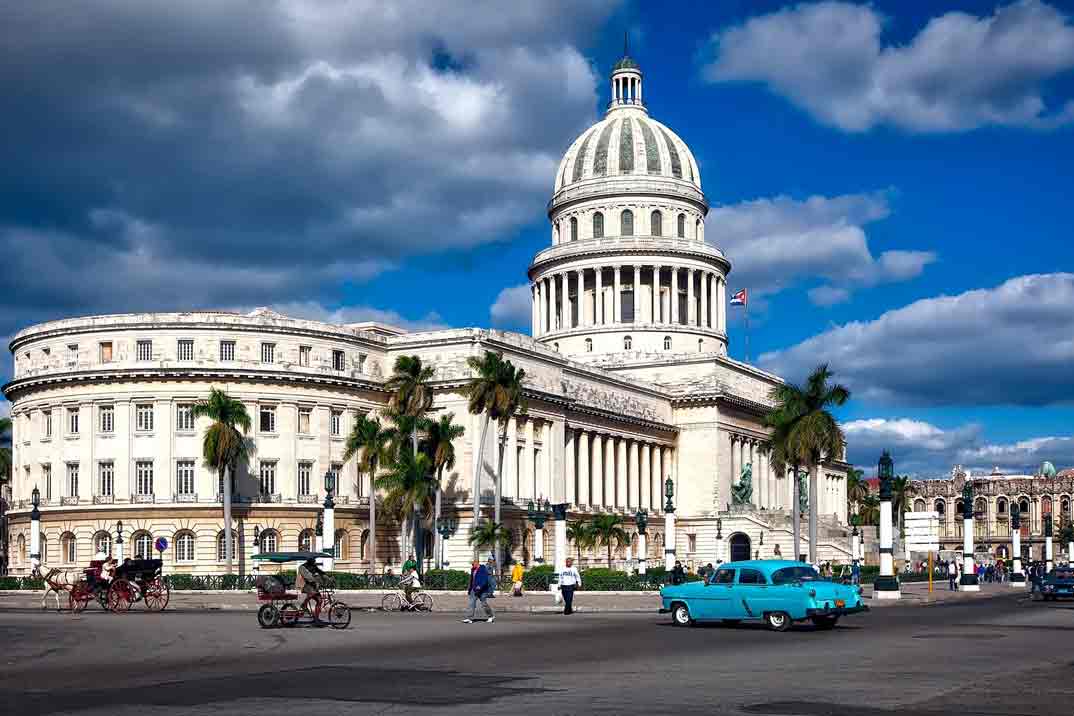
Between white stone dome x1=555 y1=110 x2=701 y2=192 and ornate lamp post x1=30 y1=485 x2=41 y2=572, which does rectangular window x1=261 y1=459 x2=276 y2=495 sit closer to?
ornate lamp post x1=30 y1=485 x2=41 y2=572

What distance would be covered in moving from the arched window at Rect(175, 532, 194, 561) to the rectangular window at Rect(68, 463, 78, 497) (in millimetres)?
7753

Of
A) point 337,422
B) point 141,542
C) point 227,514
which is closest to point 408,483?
point 227,514

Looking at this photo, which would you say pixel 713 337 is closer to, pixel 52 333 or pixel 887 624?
pixel 52 333

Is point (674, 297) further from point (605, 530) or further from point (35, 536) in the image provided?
point (35, 536)

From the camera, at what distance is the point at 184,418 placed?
3236 inches

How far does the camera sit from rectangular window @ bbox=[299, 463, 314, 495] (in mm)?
84250

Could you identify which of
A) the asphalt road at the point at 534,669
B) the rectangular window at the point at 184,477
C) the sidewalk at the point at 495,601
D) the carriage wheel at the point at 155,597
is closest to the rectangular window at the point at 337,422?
the rectangular window at the point at 184,477

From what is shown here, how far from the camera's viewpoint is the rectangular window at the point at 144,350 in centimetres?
8181

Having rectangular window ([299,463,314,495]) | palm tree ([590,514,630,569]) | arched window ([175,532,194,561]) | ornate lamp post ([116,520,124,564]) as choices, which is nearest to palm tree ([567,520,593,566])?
palm tree ([590,514,630,569])

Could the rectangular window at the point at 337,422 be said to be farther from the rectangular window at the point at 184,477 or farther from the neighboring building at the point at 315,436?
the rectangular window at the point at 184,477

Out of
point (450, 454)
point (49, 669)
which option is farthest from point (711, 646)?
point (450, 454)

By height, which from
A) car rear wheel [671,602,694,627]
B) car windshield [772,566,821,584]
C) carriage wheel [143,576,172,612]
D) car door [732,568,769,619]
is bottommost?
carriage wheel [143,576,172,612]

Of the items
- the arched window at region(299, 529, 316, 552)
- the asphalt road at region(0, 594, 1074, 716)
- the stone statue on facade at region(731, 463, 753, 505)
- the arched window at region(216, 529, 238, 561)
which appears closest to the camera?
the asphalt road at region(0, 594, 1074, 716)

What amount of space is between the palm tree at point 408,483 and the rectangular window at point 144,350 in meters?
16.6
